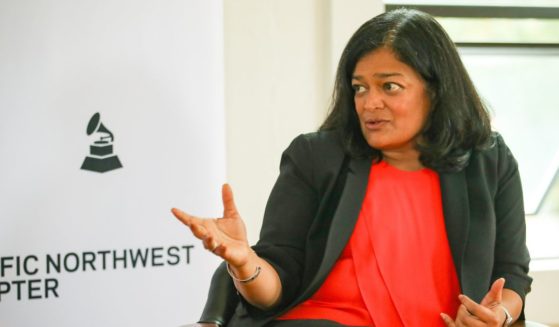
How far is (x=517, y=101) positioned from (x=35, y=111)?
2745mm

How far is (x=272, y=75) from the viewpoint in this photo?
3.23 m

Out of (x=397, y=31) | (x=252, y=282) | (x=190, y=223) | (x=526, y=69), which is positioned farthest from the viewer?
(x=526, y=69)

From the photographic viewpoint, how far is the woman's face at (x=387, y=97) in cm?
189

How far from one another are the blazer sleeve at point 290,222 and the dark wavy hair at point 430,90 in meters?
0.14

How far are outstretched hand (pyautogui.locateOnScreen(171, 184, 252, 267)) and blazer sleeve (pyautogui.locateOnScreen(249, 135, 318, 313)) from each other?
0.20 m

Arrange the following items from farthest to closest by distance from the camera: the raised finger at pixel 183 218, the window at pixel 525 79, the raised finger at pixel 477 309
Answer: the window at pixel 525 79 < the raised finger at pixel 477 309 < the raised finger at pixel 183 218

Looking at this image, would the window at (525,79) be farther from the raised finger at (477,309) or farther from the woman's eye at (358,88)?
the raised finger at (477,309)

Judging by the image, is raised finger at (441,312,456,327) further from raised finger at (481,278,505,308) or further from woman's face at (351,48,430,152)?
woman's face at (351,48,430,152)

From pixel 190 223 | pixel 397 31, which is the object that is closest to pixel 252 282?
pixel 190 223

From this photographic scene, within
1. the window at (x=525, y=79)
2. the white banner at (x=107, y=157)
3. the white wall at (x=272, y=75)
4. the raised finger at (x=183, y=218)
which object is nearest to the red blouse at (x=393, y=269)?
the raised finger at (x=183, y=218)

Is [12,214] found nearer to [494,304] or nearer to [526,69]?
[494,304]

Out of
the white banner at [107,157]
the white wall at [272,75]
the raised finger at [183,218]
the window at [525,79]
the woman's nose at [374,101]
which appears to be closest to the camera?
the raised finger at [183,218]

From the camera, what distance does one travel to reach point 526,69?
4027mm

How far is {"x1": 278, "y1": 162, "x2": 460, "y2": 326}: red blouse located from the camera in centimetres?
181
